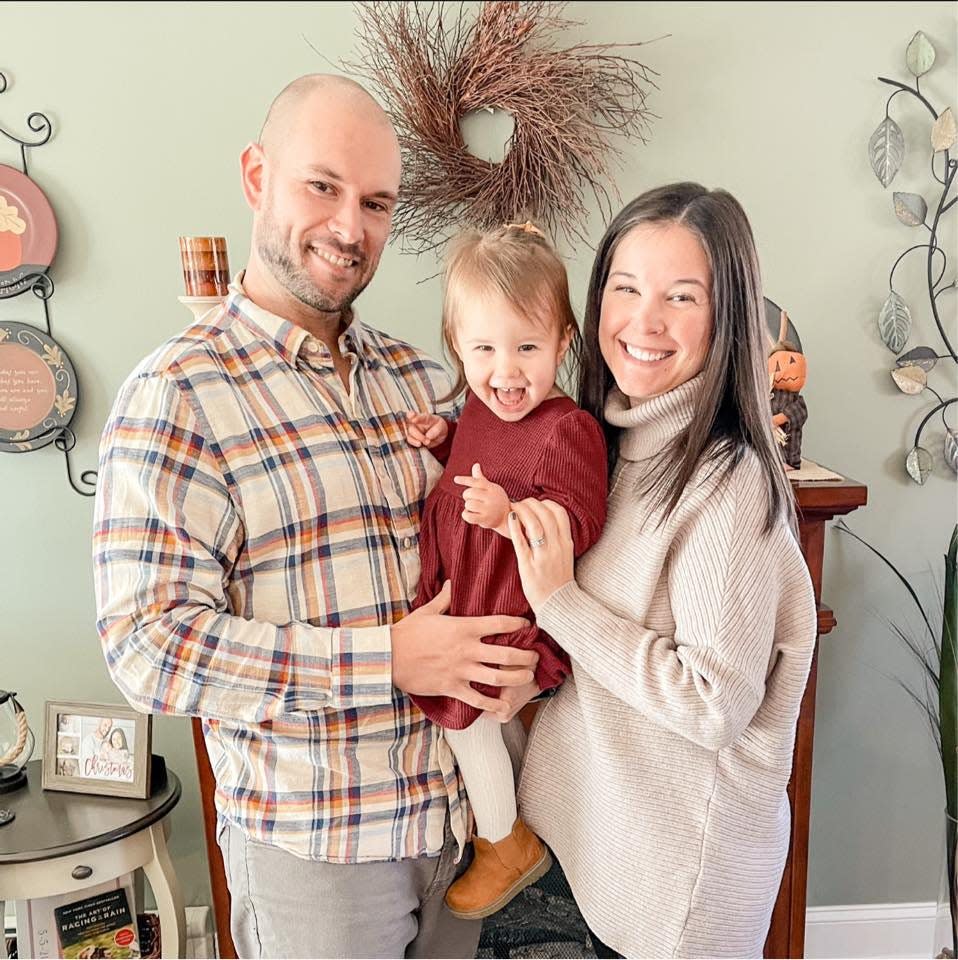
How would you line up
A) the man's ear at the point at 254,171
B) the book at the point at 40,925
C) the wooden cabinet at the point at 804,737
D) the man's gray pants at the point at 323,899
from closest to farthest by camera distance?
the man's gray pants at the point at 323,899 → the man's ear at the point at 254,171 → the wooden cabinet at the point at 804,737 → the book at the point at 40,925

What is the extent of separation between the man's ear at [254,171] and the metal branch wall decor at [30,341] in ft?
2.55

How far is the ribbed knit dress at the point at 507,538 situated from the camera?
132 centimetres

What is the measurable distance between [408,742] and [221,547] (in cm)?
38

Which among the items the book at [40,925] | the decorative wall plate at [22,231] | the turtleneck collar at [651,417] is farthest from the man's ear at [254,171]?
the book at [40,925]

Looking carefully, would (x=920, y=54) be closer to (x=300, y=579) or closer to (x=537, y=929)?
(x=300, y=579)

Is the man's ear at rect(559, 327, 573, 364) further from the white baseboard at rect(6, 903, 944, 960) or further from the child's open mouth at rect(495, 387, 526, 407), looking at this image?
the white baseboard at rect(6, 903, 944, 960)

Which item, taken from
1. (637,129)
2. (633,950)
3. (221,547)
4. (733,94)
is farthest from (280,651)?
(733,94)

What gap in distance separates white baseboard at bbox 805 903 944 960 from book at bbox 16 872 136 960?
1719 millimetres

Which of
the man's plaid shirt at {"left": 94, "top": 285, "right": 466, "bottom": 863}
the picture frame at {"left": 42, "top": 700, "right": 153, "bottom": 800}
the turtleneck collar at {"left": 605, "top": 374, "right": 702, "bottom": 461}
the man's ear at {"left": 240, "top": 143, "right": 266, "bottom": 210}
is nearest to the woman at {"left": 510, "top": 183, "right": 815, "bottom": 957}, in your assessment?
the turtleneck collar at {"left": 605, "top": 374, "right": 702, "bottom": 461}

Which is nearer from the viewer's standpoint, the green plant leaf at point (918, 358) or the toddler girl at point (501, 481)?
the toddler girl at point (501, 481)

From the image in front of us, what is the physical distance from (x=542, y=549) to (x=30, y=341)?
1.34 meters

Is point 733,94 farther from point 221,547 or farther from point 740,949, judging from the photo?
point 740,949

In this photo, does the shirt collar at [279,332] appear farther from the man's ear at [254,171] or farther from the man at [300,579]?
the man's ear at [254,171]

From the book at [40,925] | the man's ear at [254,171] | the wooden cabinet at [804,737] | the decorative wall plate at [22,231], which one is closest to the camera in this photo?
the man's ear at [254,171]
